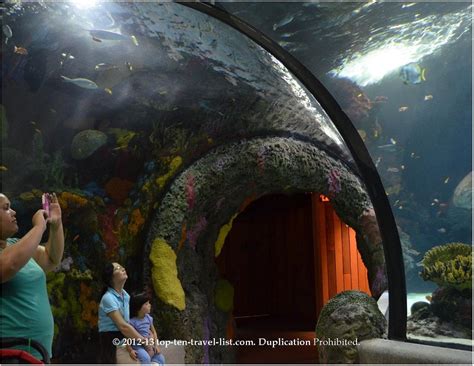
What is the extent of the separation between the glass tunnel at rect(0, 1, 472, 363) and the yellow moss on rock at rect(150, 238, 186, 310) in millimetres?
20

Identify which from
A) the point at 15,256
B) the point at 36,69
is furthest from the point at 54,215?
the point at 36,69

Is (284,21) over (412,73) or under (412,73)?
over

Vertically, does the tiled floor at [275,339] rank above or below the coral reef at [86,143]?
below

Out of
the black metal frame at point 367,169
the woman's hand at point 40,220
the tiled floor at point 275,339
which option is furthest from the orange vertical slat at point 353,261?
the woman's hand at point 40,220

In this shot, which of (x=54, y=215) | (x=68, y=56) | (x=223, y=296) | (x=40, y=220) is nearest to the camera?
(x=40, y=220)

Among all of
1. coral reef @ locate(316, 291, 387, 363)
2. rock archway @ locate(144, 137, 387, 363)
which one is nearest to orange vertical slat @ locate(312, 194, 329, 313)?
rock archway @ locate(144, 137, 387, 363)

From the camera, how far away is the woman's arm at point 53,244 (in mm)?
2424

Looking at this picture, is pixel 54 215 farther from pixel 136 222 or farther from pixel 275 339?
pixel 275 339

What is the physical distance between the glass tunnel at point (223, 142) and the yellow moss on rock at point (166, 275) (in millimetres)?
20

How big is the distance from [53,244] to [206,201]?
5.62 m

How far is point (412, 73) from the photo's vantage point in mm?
4715

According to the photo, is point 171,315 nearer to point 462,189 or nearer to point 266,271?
point 462,189

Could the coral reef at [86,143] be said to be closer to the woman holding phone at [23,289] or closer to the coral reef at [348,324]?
the coral reef at [348,324]

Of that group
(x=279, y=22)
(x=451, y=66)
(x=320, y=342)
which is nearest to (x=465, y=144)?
(x=451, y=66)
